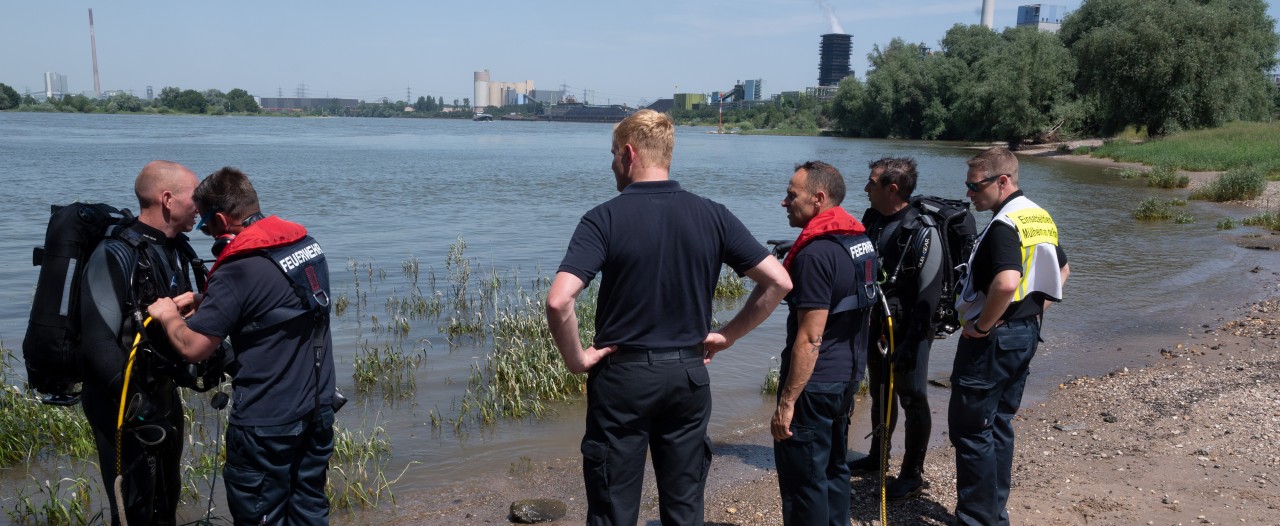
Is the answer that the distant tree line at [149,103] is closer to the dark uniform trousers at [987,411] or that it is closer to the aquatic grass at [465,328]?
the aquatic grass at [465,328]

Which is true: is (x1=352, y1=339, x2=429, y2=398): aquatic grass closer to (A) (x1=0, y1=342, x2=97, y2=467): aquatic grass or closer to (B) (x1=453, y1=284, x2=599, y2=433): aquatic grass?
(B) (x1=453, y1=284, x2=599, y2=433): aquatic grass

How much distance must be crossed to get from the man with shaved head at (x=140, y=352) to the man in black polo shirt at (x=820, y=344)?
2758mm

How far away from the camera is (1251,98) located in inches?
1860

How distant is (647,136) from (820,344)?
132 cm

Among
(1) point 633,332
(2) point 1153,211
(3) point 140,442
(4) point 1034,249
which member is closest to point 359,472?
(3) point 140,442

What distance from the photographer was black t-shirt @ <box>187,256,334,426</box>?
3504mm

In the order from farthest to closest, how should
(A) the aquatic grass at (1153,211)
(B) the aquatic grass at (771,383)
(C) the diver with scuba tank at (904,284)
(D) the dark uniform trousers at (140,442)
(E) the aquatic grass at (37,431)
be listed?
1. (A) the aquatic grass at (1153,211)
2. (B) the aquatic grass at (771,383)
3. (E) the aquatic grass at (37,431)
4. (C) the diver with scuba tank at (904,284)
5. (D) the dark uniform trousers at (140,442)

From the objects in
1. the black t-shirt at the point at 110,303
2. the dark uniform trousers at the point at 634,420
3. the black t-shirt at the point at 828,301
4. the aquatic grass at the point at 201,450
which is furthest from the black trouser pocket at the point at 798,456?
the aquatic grass at the point at 201,450

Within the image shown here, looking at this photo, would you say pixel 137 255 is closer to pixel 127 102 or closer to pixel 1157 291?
pixel 1157 291

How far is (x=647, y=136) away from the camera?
3383mm

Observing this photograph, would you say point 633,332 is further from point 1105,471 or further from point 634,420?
point 1105,471

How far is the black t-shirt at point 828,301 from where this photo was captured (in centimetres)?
386

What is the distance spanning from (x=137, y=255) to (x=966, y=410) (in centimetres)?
A: 400

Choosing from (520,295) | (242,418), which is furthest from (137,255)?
(520,295)
